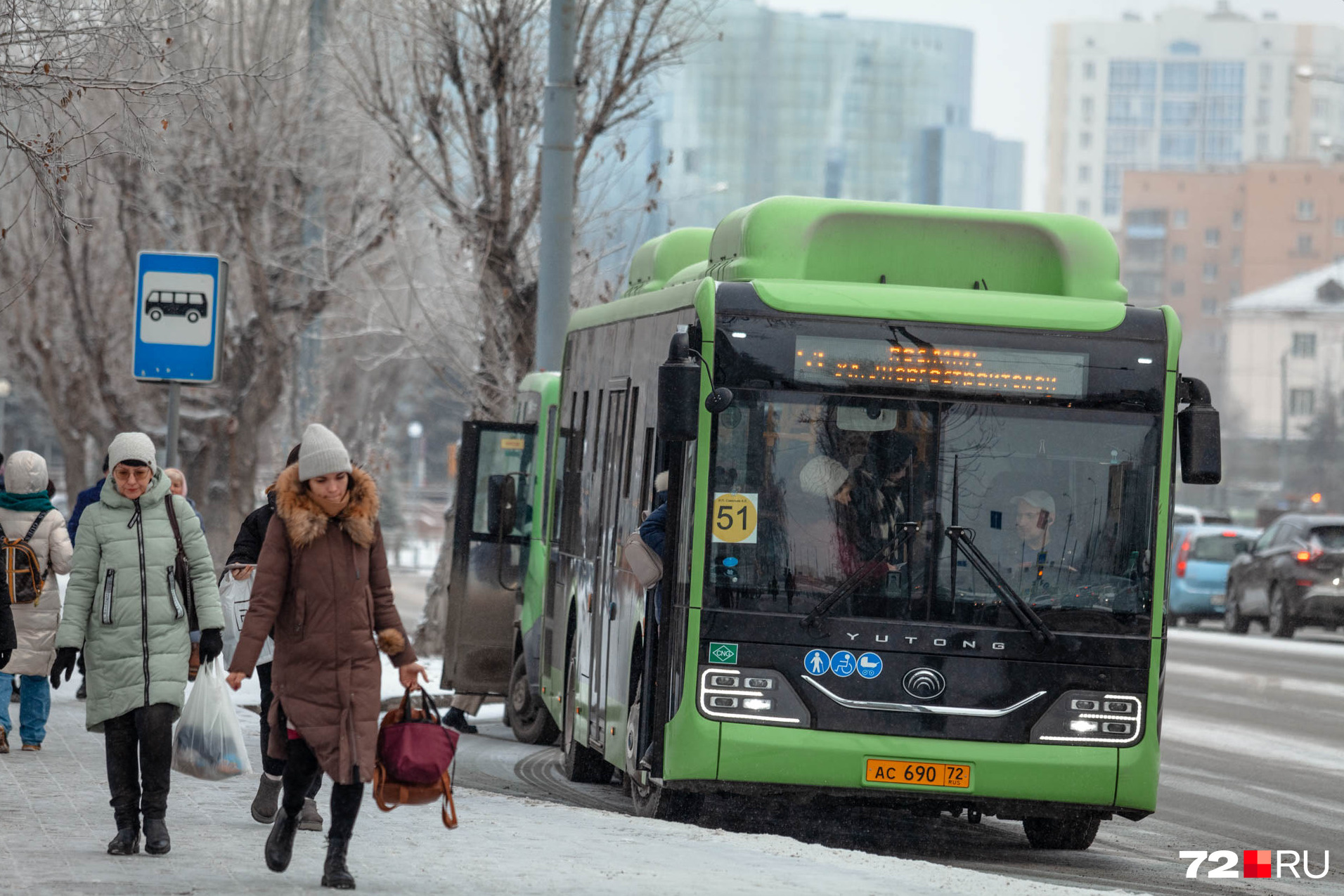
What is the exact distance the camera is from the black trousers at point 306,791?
707 centimetres

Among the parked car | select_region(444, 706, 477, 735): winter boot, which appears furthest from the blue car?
select_region(444, 706, 477, 735): winter boot

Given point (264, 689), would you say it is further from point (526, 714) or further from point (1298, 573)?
point (1298, 573)

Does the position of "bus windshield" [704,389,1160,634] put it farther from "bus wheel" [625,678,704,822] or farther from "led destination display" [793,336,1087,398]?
"bus wheel" [625,678,704,822]

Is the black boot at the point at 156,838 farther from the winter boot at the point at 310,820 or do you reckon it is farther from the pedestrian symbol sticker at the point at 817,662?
the pedestrian symbol sticker at the point at 817,662

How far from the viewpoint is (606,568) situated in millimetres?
11289

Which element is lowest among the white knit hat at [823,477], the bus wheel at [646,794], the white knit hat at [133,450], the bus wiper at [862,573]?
the bus wheel at [646,794]

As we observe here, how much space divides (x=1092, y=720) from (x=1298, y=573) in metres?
21.2

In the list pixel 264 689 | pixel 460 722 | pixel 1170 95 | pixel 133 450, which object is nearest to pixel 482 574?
pixel 460 722

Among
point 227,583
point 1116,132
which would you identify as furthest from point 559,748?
point 1116,132

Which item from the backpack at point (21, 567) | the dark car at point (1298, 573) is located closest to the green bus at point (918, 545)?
the backpack at point (21, 567)

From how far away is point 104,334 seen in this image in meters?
30.1

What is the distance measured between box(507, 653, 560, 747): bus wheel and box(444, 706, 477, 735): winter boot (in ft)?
1.46

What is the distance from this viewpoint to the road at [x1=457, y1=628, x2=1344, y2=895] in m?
9.66

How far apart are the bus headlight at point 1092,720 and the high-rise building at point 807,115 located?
15351cm
